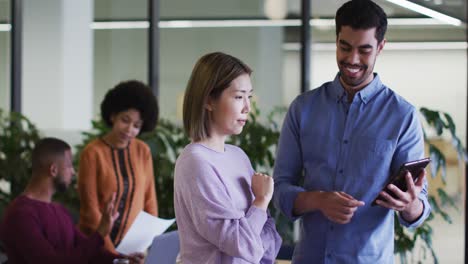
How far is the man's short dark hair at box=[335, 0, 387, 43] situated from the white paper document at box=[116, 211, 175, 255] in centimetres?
157

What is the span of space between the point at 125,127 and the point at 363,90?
6.86 feet

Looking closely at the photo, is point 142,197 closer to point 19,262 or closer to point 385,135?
point 19,262

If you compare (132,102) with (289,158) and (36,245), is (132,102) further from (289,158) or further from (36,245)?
(289,158)

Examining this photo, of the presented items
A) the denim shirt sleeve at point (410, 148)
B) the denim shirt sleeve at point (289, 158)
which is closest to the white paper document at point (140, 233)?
the denim shirt sleeve at point (289, 158)

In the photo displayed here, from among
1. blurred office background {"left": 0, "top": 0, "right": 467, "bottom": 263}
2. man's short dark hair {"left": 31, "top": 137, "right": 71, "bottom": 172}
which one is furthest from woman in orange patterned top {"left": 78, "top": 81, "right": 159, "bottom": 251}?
blurred office background {"left": 0, "top": 0, "right": 467, "bottom": 263}

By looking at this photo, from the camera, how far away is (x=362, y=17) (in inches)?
112

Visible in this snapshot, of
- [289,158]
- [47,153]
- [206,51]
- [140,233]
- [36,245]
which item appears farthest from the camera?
[206,51]

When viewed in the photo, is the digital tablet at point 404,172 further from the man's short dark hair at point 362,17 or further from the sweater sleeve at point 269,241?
the man's short dark hair at point 362,17

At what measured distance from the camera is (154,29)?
679cm

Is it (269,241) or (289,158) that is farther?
(289,158)

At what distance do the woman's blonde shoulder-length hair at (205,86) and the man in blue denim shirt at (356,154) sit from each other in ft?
1.28

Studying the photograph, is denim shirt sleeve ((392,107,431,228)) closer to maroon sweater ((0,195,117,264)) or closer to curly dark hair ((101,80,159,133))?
maroon sweater ((0,195,117,264))

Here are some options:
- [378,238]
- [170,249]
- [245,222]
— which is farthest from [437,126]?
[245,222]

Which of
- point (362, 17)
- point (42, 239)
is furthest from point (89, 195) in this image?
point (362, 17)
